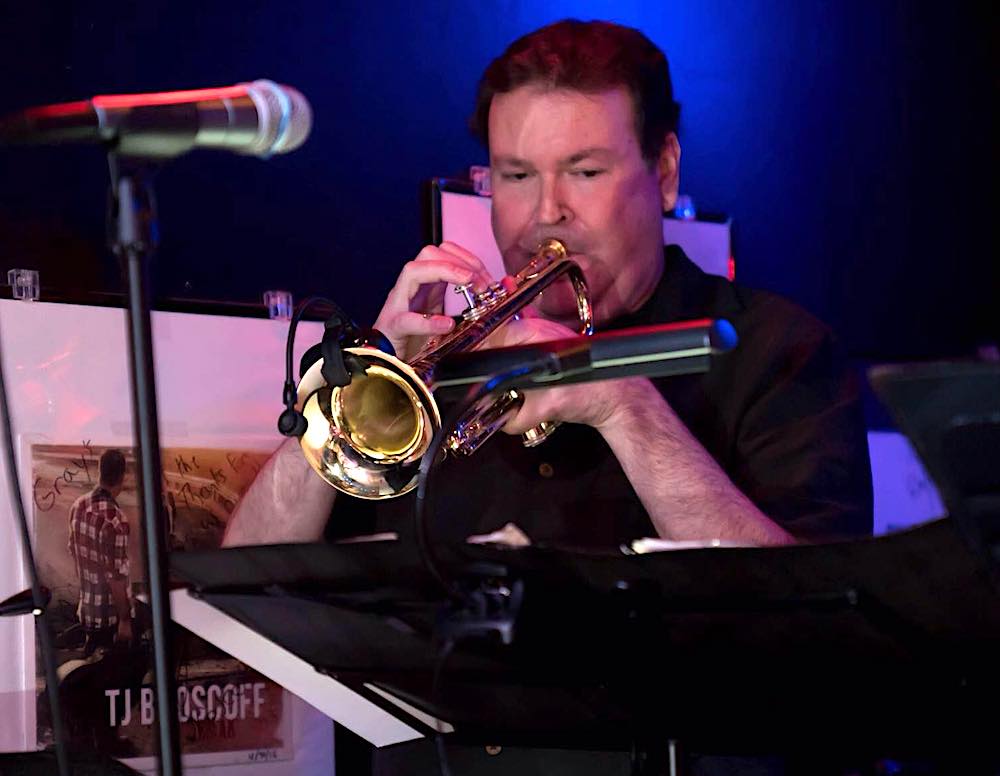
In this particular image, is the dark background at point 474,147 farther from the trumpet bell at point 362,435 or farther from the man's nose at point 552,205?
the trumpet bell at point 362,435

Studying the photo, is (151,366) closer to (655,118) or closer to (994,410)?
(994,410)

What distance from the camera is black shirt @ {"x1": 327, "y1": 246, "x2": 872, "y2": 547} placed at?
2455 mm

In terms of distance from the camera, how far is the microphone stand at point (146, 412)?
1298 mm

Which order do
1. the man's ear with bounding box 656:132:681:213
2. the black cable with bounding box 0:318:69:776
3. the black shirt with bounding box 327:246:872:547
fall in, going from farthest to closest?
the man's ear with bounding box 656:132:681:213 → the black shirt with bounding box 327:246:872:547 → the black cable with bounding box 0:318:69:776

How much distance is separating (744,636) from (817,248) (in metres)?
2.47

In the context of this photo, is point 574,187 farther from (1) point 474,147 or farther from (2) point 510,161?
(1) point 474,147

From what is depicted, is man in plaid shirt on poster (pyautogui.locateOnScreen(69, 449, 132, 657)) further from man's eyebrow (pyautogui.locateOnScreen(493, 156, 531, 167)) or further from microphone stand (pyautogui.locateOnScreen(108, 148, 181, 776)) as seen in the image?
microphone stand (pyautogui.locateOnScreen(108, 148, 181, 776))

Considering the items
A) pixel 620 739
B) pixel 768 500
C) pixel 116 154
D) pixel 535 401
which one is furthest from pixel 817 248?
pixel 116 154

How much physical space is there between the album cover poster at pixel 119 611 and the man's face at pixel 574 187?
687mm

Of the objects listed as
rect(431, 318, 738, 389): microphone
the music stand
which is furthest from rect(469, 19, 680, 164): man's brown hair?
the music stand

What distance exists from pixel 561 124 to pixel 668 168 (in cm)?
30

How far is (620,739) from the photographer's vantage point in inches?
64.7
